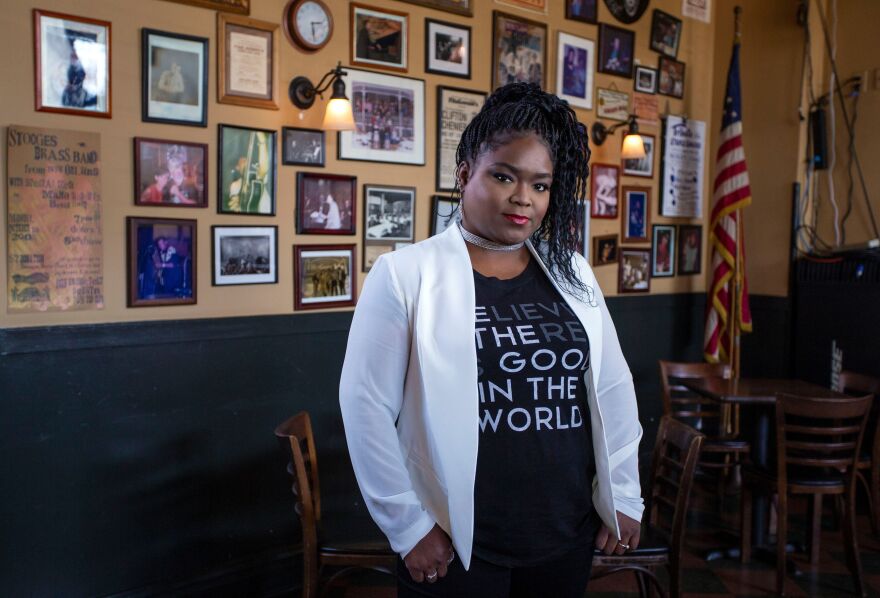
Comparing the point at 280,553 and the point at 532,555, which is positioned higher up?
the point at 532,555

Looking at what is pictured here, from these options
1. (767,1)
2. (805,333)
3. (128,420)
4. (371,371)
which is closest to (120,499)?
(128,420)

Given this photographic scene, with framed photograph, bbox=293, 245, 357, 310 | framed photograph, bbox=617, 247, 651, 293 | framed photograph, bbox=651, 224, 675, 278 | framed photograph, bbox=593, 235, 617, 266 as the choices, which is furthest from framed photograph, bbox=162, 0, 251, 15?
framed photograph, bbox=651, 224, 675, 278

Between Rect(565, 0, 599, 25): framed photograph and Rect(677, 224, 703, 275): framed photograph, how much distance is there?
1.47 m

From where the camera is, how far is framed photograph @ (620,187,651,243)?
424cm

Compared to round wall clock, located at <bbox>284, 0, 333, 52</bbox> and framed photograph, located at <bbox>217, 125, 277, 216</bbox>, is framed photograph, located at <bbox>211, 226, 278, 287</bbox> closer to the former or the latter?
framed photograph, located at <bbox>217, 125, 277, 216</bbox>

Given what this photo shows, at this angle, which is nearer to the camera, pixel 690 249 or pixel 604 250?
pixel 604 250

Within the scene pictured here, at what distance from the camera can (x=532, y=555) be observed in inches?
51.2

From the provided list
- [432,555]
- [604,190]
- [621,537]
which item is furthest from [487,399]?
[604,190]

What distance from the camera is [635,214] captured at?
4.29 metres

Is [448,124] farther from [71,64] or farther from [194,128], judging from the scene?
[71,64]

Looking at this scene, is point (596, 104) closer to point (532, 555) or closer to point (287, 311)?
point (287, 311)

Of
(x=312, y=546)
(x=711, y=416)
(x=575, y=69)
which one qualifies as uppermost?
(x=575, y=69)

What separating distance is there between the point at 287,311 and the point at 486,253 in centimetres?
171

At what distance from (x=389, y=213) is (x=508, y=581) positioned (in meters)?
2.13
